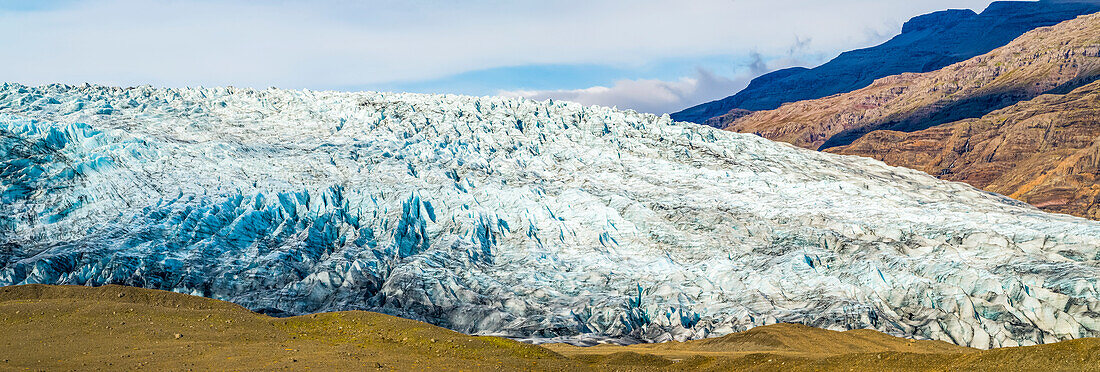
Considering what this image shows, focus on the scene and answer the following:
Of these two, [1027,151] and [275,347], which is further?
[1027,151]

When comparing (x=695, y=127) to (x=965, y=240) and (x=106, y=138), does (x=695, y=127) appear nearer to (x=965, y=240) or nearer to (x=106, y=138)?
(x=965, y=240)

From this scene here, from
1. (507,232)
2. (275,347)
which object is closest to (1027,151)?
(507,232)

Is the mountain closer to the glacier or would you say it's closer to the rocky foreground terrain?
the glacier

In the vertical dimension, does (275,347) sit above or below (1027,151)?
above

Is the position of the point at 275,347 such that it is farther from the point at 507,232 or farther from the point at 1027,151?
the point at 1027,151

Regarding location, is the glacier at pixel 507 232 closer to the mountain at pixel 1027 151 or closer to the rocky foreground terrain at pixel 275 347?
the rocky foreground terrain at pixel 275 347

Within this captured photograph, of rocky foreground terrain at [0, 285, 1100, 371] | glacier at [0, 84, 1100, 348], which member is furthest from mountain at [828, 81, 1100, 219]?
rocky foreground terrain at [0, 285, 1100, 371]
